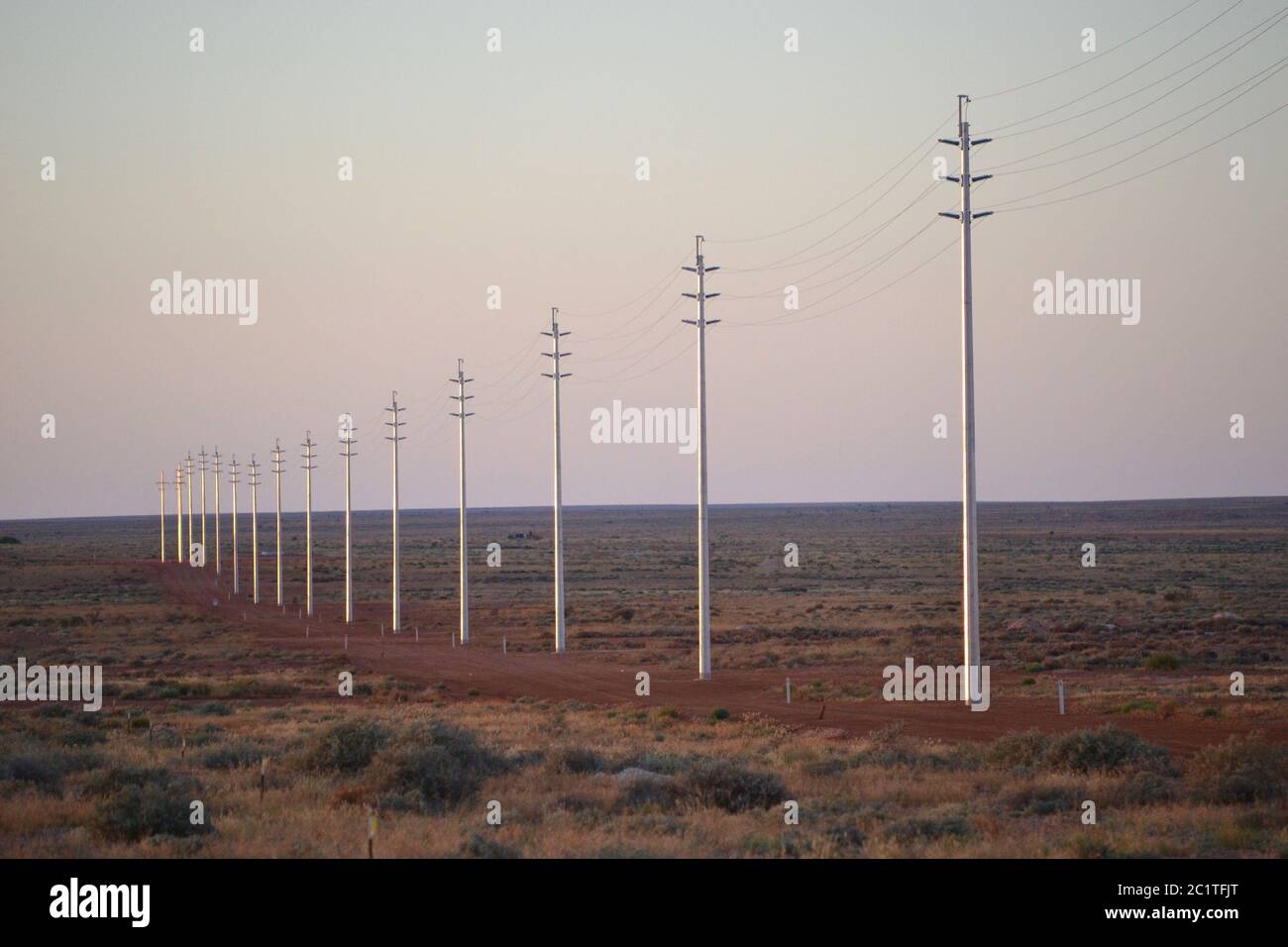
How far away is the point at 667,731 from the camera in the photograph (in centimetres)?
2748

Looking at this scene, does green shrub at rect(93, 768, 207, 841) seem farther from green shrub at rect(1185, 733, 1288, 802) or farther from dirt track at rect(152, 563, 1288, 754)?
dirt track at rect(152, 563, 1288, 754)

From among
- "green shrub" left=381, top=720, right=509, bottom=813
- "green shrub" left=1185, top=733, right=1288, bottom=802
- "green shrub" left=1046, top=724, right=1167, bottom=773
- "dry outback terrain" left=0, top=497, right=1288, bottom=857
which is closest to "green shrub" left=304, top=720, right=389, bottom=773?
"dry outback terrain" left=0, top=497, right=1288, bottom=857

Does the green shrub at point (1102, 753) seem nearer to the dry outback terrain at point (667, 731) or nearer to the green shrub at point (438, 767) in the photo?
the dry outback terrain at point (667, 731)

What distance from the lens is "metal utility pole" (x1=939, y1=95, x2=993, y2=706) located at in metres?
28.1

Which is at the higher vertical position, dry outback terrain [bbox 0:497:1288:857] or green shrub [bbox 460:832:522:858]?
green shrub [bbox 460:832:522:858]

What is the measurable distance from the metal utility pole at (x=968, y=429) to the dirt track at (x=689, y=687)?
1686mm

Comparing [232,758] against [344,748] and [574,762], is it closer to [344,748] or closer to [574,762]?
[344,748]

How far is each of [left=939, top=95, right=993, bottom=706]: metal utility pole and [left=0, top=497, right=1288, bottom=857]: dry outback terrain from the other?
5.52 feet
